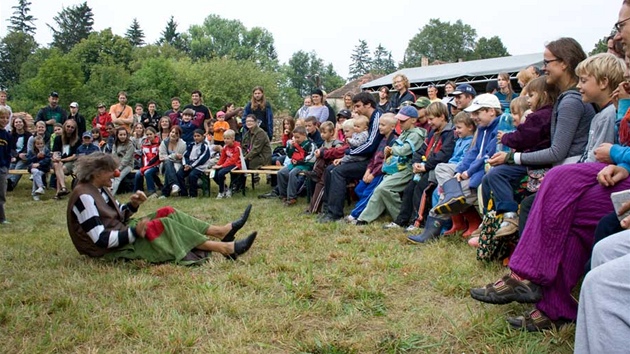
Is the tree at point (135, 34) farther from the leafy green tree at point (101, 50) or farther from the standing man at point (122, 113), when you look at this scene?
the standing man at point (122, 113)

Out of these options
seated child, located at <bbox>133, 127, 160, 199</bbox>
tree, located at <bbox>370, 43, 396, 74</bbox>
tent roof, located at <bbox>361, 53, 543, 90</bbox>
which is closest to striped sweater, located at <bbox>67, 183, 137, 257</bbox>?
seated child, located at <bbox>133, 127, 160, 199</bbox>

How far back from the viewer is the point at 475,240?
4418 mm

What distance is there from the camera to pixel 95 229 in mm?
4188

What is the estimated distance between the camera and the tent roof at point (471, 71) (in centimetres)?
1752

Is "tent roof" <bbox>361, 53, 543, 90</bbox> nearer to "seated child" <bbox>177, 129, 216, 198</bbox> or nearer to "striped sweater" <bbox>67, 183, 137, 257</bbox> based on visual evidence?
"seated child" <bbox>177, 129, 216, 198</bbox>

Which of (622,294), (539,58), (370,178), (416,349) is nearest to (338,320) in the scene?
(416,349)

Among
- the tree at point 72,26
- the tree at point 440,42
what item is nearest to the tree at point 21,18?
the tree at point 72,26

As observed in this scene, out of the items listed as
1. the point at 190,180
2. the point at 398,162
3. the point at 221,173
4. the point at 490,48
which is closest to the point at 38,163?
the point at 190,180

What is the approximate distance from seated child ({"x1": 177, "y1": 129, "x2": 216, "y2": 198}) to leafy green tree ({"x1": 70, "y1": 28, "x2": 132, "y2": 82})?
42170mm

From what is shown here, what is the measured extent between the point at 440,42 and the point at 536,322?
7543 cm

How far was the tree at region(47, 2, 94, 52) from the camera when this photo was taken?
6931cm

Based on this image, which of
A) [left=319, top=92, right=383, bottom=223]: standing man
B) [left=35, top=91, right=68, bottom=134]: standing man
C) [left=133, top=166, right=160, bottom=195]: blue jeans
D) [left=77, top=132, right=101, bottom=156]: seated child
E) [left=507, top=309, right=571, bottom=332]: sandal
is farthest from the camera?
[left=35, top=91, right=68, bottom=134]: standing man

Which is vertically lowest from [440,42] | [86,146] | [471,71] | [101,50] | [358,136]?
[86,146]

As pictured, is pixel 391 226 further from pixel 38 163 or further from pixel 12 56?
pixel 12 56
